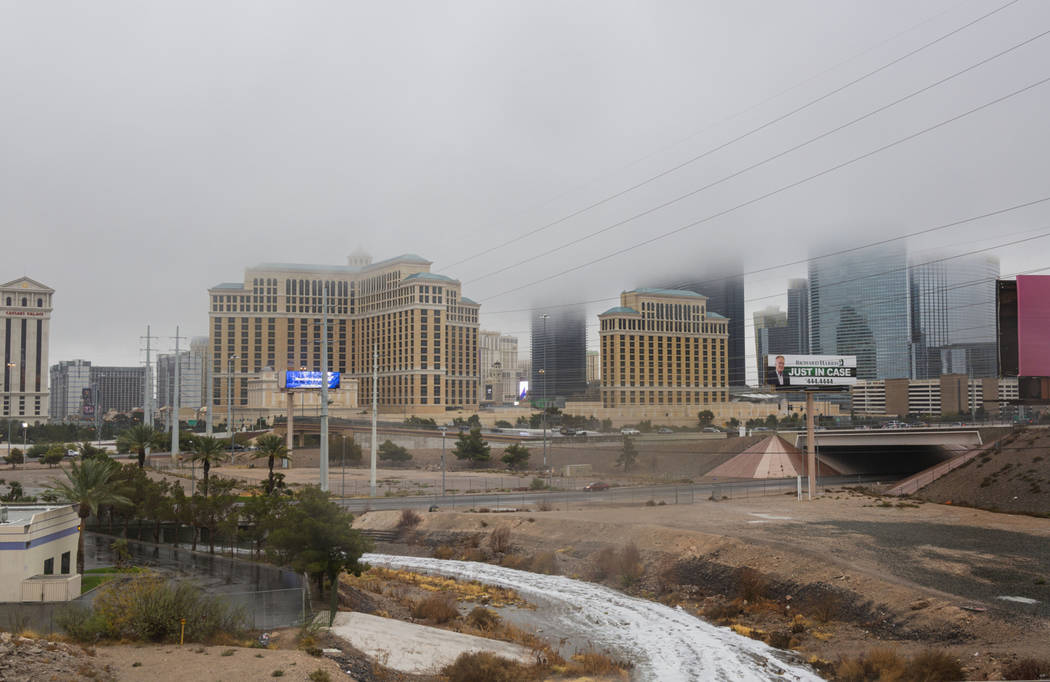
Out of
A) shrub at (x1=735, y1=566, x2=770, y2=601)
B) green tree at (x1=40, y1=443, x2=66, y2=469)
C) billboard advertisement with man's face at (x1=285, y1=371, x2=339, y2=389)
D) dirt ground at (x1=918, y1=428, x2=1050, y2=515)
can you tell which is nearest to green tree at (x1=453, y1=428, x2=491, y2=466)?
billboard advertisement with man's face at (x1=285, y1=371, x2=339, y2=389)

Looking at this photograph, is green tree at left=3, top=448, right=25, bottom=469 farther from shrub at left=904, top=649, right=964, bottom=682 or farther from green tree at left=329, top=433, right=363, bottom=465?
shrub at left=904, top=649, right=964, bottom=682

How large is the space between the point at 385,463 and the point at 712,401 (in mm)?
58510

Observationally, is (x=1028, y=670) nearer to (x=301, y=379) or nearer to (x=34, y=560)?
(x=34, y=560)

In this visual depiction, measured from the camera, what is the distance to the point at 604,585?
44438 mm

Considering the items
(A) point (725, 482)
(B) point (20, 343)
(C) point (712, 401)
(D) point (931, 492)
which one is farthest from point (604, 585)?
(B) point (20, 343)

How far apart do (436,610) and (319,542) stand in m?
6.05

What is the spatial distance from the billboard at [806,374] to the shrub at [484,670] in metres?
46.9

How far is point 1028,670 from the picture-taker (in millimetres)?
23938

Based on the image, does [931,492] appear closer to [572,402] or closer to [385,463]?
[385,463]

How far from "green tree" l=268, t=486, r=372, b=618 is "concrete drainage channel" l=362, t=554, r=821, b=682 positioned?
33.1 ft

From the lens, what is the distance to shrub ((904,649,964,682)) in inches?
968

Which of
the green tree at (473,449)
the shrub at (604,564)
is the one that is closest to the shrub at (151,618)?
the shrub at (604,564)

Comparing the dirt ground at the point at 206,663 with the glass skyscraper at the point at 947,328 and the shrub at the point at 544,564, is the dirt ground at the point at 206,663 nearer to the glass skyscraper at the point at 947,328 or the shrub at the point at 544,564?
the shrub at the point at 544,564

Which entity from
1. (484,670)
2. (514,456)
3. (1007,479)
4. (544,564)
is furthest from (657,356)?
(484,670)
